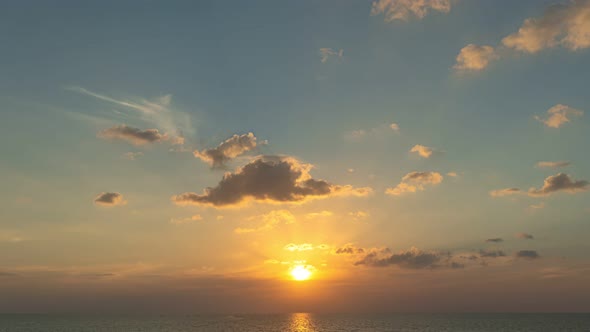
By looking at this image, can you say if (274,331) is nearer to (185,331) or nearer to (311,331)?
(311,331)

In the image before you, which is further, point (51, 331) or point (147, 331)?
point (51, 331)

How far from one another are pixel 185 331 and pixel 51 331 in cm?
6023

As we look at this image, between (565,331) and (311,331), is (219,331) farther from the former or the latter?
(565,331)

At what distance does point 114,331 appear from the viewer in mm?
185125

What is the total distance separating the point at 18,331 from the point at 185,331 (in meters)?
75.4

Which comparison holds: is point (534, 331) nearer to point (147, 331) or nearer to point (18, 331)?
point (147, 331)

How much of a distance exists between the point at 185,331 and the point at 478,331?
4743 inches

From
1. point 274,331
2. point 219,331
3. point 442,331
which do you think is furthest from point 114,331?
point 442,331

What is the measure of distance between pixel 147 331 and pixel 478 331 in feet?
443

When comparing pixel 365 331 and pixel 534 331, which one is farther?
pixel 534 331

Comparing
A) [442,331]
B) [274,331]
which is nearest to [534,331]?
[442,331]

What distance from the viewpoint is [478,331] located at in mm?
180000

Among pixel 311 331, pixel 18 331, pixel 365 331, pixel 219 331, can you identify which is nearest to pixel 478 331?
pixel 365 331

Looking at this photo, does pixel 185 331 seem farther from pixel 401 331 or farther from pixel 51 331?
pixel 401 331
